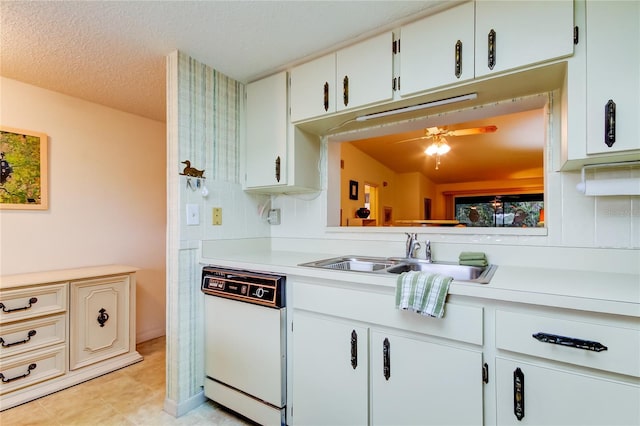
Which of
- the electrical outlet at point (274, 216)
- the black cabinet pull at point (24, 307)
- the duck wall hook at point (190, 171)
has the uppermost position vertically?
the duck wall hook at point (190, 171)

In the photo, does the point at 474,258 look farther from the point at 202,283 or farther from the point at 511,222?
the point at 202,283

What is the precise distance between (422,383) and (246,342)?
94 cm

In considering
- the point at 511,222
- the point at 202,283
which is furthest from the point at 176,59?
the point at 511,222

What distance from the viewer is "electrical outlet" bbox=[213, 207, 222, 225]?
6.66 feet

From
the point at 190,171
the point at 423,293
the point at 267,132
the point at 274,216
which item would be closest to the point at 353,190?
the point at 274,216

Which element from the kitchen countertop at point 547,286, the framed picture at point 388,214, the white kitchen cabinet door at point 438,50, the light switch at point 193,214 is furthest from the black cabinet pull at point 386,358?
the framed picture at point 388,214

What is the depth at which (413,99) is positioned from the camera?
157 cm

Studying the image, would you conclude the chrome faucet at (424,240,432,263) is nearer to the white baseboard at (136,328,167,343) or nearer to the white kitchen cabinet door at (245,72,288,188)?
the white kitchen cabinet door at (245,72,288,188)

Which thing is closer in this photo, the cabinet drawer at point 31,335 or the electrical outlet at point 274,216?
the cabinet drawer at point 31,335

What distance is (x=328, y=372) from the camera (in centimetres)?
143

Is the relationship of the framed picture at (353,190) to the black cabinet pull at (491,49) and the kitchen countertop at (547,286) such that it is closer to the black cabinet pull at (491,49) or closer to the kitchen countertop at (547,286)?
the kitchen countertop at (547,286)

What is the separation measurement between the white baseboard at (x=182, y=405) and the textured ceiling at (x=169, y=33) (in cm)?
210

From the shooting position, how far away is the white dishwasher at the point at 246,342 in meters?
1.56

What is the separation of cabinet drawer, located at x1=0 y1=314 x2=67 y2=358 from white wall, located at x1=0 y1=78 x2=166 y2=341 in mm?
481
